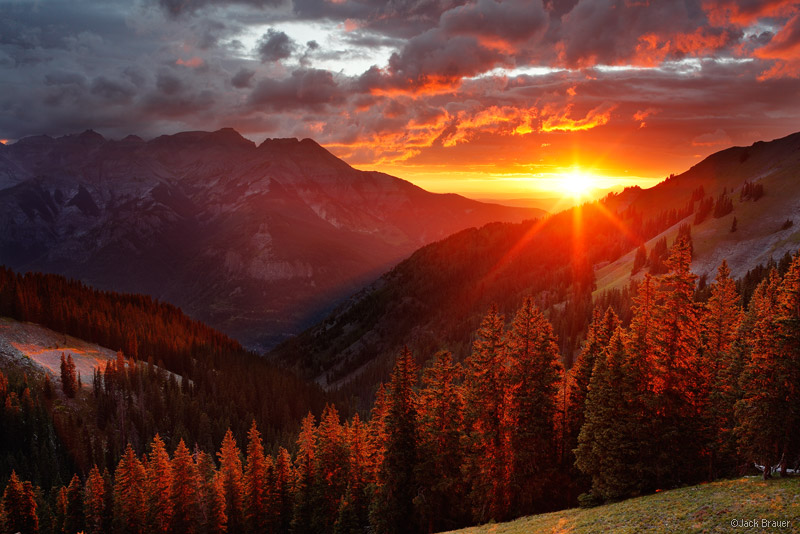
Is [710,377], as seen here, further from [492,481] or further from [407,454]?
[407,454]

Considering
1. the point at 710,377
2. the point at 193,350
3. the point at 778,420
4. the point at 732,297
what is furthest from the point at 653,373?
the point at 193,350

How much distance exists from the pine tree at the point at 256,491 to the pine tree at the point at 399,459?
22.8m

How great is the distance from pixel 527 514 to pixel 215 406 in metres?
110

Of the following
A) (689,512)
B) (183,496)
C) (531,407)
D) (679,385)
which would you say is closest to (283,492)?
(183,496)

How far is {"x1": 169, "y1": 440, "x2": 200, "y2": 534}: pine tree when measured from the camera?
59344 millimetres

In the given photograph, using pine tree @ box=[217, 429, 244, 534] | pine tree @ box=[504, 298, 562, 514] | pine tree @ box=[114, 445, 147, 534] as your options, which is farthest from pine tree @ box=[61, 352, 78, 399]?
pine tree @ box=[504, 298, 562, 514]

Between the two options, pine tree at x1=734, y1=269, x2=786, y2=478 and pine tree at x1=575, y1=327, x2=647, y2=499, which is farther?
pine tree at x1=575, y1=327, x2=647, y2=499

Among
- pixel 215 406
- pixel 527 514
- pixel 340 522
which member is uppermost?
pixel 527 514

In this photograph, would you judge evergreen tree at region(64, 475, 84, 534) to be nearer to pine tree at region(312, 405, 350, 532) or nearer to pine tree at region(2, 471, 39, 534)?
pine tree at region(2, 471, 39, 534)

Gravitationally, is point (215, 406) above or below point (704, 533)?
below

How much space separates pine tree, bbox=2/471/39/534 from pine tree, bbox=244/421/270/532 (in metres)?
30.1

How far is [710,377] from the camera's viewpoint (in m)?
34.4

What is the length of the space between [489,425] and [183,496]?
44.5 meters

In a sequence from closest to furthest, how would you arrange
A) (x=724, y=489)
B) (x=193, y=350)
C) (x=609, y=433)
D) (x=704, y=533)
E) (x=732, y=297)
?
(x=704, y=533) < (x=724, y=489) < (x=609, y=433) < (x=732, y=297) < (x=193, y=350)
